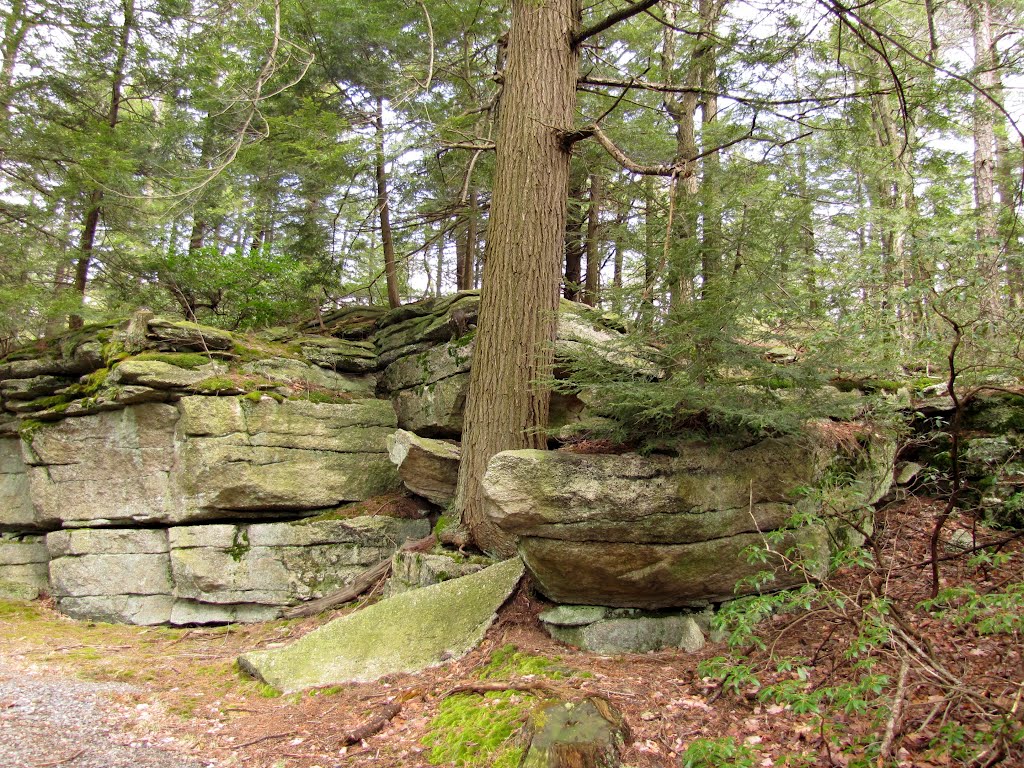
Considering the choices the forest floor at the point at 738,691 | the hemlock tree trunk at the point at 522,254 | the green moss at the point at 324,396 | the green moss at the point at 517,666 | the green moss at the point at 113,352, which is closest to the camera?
the forest floor at the point at 738,691

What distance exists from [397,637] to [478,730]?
1.77 meters

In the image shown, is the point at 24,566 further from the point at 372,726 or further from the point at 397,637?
the point at 372,726

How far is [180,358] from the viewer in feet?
26.6

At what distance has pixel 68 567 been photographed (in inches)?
311

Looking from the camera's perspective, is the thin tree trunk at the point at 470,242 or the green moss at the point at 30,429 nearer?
the green moss at the point at 30,429

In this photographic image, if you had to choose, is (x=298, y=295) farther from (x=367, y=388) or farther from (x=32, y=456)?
(x=32, y=456)

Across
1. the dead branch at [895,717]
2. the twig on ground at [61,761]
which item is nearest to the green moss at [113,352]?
the twig on ground at [61,761]

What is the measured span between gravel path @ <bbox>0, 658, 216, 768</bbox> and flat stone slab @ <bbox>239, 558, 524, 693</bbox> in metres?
1.06

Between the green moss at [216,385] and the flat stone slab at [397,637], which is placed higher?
the green moss at [216,385]

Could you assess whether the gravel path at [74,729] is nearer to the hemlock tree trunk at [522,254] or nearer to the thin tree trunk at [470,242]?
the hemlock tree trunk at [522,254]

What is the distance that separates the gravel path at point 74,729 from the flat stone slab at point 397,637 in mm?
1056

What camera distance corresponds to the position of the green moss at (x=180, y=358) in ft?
26.2

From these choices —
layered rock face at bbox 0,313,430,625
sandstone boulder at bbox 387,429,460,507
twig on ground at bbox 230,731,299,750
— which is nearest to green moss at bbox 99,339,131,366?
layered rock face at bbox 0,313,430,625

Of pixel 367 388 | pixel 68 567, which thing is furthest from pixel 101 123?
pixel 68 567
